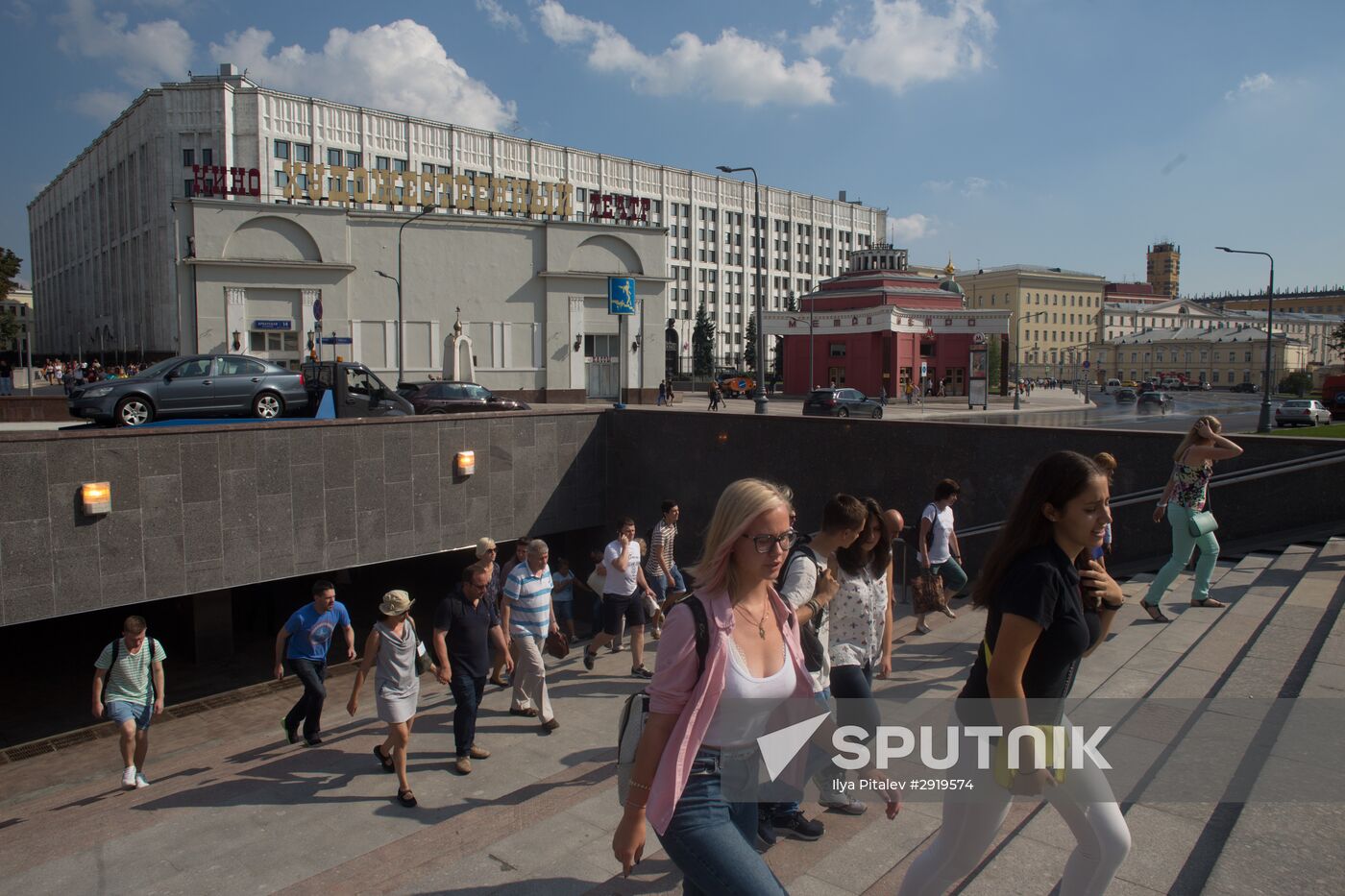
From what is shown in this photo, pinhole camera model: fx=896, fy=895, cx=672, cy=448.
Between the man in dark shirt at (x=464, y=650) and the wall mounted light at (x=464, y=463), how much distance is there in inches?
368

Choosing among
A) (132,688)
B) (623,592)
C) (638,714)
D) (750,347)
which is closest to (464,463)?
(623,592)

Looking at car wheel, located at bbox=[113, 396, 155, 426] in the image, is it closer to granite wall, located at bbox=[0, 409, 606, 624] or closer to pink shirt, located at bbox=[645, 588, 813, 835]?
granite wall, located at bbox=[0, 409, 606, 624]

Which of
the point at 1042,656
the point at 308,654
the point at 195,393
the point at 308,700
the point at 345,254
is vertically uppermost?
the point at 345,254

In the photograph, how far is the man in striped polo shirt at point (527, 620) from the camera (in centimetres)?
766

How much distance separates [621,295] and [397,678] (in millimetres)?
33090

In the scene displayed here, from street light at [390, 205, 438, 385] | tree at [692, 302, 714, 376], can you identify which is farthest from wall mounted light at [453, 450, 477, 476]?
tree at [692, 302, 714, 376]

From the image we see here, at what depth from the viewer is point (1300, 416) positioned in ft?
114

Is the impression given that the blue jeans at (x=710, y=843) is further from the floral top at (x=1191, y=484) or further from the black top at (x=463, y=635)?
the floral top at (x=1191, y=484)

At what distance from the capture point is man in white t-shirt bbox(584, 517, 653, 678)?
9.26 meters

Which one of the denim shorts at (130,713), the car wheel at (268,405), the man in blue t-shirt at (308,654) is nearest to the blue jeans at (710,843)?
the man in blue t-shirt at (308,654)

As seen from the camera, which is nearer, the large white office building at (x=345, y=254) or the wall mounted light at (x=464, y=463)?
the wall mounted light at (x=464, y=463)

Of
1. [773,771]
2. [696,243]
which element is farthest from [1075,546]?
[696,243]

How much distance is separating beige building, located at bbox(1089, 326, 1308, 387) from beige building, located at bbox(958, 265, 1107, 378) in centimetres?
512

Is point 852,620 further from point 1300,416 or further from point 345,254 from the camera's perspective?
point 1300,416
